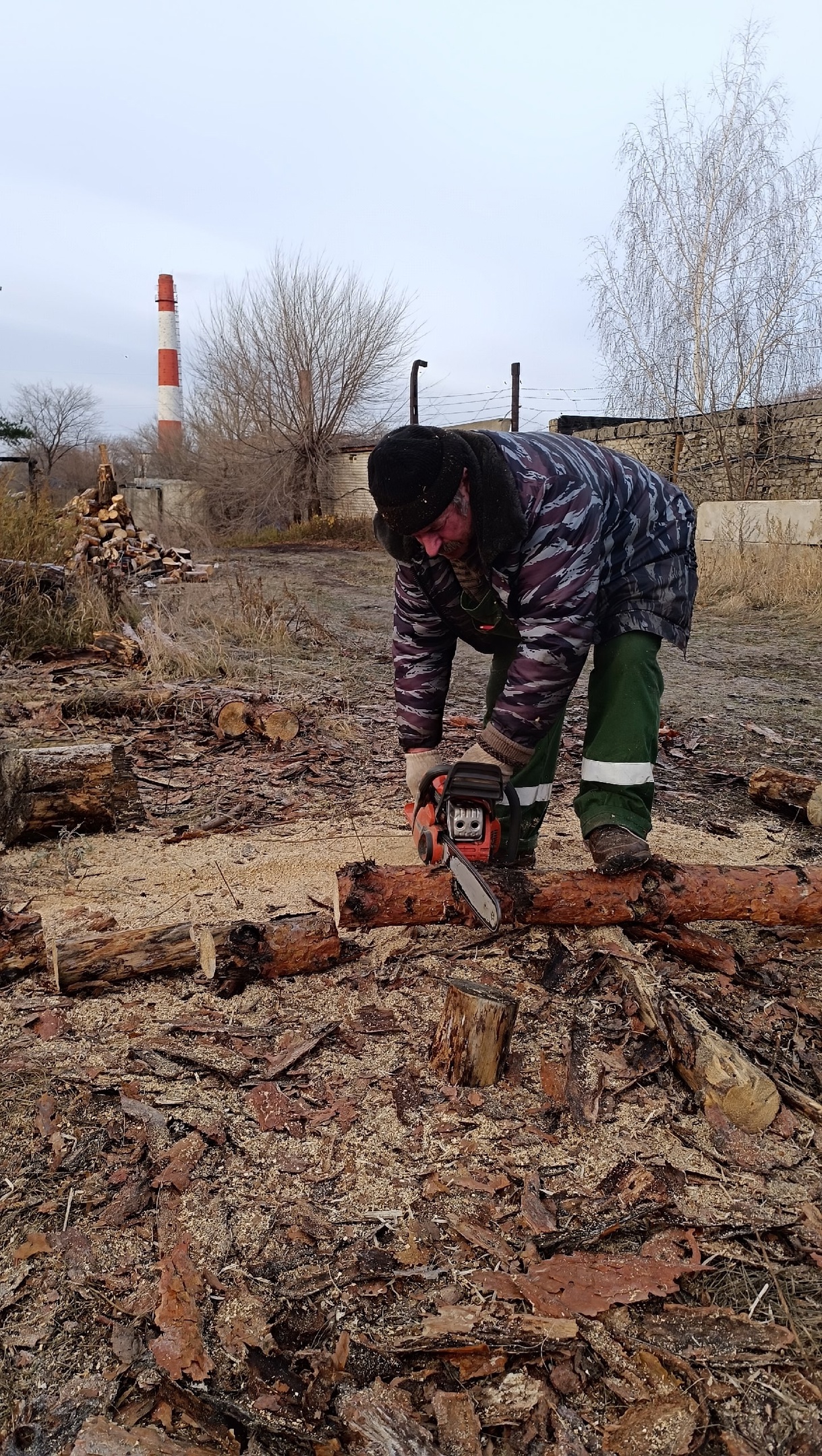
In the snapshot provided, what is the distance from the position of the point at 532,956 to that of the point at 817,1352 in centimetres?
137

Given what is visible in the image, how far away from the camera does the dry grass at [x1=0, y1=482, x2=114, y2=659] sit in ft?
22.7

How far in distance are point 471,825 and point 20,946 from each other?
4.62ft

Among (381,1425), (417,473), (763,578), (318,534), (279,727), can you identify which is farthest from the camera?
(318,534)

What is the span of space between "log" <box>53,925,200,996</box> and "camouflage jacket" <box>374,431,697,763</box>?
0.99 m

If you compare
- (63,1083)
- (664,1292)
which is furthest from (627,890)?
(63,1083)

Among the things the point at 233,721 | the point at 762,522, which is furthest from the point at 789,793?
the point at 762,522

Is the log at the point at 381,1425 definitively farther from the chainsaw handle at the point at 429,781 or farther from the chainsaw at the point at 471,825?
the chainsaw handle at the point at 429,781

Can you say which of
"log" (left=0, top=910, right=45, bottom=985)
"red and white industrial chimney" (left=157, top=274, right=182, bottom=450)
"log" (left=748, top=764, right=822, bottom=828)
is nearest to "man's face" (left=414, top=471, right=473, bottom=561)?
"log" (left=0, top=910, right=45, bottom=985)

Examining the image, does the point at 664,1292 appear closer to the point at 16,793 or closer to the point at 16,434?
the point at 16,793

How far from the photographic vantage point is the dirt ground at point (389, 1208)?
1461 mm

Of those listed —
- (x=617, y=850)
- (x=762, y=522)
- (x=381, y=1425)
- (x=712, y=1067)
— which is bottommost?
(x=381, y=1425)

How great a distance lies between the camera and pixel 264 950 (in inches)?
104

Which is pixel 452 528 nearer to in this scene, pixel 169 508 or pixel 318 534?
pixel 318 534

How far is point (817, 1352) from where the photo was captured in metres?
1.53
